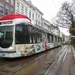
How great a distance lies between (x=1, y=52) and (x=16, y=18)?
2913 millimetres

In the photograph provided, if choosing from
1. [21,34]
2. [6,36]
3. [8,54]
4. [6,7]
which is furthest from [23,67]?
[6,7]

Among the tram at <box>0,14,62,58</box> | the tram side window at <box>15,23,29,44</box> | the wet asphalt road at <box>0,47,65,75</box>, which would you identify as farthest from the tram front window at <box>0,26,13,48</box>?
the wet asphalt road at <box>0,47,65,75</box>

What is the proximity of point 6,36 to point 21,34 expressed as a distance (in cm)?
123

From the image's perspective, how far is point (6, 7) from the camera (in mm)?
34781

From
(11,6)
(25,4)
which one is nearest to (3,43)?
(11,6)

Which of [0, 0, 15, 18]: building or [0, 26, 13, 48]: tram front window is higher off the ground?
[0, 0, 15, 18]: building

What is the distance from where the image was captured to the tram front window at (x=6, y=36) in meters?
14.0

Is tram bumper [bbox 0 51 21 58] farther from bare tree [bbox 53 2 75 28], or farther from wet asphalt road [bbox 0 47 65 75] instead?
bare tree [bbox 53 2 75 28]

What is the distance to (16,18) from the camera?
14.9m

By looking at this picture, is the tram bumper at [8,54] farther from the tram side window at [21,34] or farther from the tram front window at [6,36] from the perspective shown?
the tram side window at [21,34]

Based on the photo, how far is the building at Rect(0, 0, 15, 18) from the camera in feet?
109

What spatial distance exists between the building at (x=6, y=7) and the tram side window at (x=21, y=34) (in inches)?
738

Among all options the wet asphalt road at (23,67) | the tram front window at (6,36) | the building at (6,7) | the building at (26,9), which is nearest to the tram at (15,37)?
the tram front window at (6,36)

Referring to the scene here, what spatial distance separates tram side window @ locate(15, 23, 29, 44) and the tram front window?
0.45 metres
